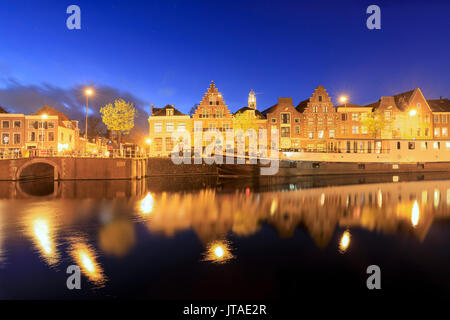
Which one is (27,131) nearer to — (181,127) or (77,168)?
(77,168)

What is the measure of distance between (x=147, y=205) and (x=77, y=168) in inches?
841

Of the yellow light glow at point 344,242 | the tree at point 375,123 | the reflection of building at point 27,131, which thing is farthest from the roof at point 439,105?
the reflection of building at point 27,131

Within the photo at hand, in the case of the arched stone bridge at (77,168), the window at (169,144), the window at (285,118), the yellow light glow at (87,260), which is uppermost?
the window at (285,118)

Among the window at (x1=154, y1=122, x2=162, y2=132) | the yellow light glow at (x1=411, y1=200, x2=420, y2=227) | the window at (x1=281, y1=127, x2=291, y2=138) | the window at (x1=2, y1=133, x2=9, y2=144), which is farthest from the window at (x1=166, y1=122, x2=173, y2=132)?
the yellow light glow at (x1=411, y1=200, x2=420, y2=227)

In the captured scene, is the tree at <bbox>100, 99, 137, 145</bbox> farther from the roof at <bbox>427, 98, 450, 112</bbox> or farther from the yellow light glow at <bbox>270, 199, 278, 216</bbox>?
the roof at <bbox>427, 98, 450, 112</bbox>

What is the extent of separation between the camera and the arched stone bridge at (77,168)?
120 ft

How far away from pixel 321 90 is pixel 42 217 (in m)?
58.4

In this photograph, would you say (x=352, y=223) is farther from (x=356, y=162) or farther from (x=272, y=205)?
(x=356, y=162)

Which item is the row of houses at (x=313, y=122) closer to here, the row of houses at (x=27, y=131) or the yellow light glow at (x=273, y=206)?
the row of houses at (x=27, y=131)

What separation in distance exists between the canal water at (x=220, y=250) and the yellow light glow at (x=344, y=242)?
0.15 ft

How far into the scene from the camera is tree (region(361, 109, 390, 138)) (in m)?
56.8

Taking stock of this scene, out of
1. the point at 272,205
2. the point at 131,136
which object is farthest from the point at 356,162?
the point at 131,136

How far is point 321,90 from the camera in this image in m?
61.5

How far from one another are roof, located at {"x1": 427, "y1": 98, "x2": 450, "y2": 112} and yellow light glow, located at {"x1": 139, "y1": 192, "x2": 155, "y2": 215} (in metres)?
71.1
